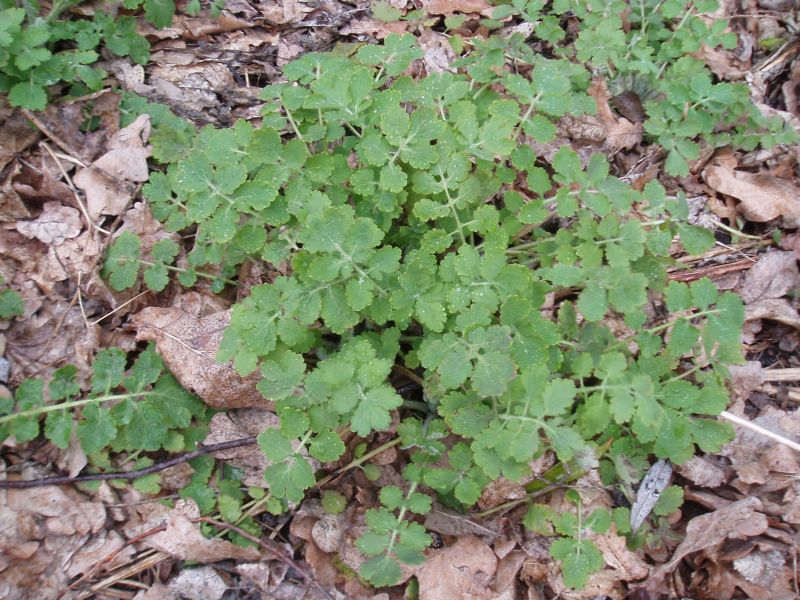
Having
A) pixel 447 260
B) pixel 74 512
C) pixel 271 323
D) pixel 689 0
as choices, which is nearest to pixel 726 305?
pixel 447 260

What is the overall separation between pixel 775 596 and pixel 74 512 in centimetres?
266

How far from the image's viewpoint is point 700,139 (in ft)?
10.6

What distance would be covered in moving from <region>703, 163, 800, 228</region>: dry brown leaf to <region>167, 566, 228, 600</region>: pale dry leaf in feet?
9.48

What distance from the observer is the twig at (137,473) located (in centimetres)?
240

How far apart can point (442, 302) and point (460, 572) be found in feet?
3.48

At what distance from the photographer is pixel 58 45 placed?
10.2ft

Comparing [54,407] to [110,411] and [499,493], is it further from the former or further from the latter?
[499,493]

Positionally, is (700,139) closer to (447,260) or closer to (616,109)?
(616,109)

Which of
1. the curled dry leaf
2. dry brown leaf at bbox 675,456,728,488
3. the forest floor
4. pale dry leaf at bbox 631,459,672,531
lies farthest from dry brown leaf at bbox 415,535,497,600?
the curled dry leaf

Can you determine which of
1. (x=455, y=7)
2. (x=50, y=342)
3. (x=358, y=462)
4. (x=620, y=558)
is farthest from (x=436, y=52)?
(x=620, y=558)

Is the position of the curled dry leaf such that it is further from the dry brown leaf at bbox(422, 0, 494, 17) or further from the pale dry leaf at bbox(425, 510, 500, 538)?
the dry brown leaf at bbox(422, 0, 494, 17)

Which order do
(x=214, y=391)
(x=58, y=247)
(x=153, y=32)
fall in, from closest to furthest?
1. (x=214, y=391)
2. (x=58, y=247)
3. (x=153, y=32)

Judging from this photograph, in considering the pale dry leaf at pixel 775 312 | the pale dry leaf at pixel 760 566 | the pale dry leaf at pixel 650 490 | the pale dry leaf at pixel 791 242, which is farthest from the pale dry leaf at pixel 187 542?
the pale dry leaf at pixel 791 242

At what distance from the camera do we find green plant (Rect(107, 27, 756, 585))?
2092mm
